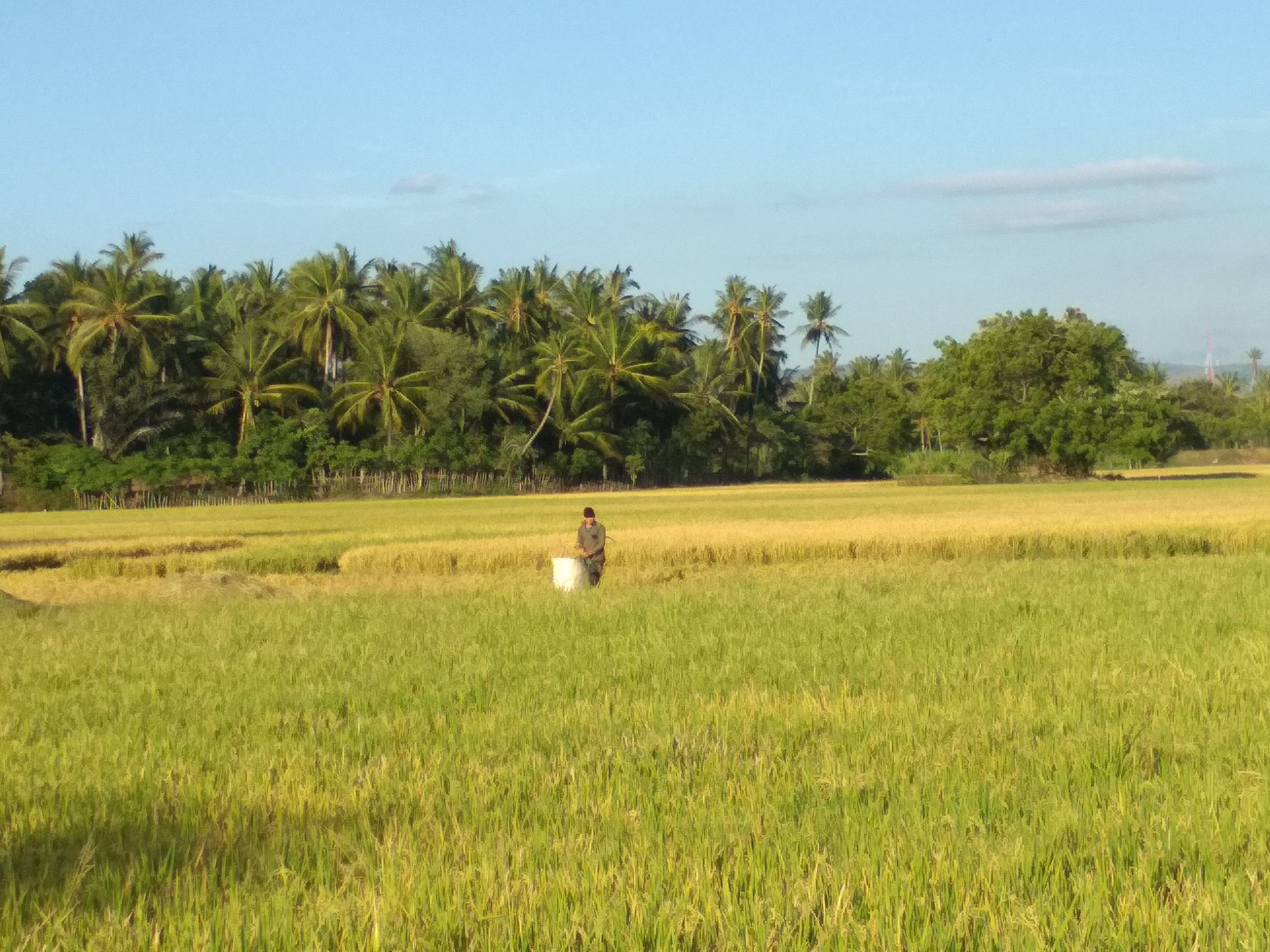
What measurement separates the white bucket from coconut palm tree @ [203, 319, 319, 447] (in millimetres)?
50854

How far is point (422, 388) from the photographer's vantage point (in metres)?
67.1

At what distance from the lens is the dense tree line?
62906 millimetres

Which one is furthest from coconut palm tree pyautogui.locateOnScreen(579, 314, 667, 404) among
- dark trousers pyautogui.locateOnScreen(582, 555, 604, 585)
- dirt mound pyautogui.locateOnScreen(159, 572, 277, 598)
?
dark trousers pyautogui.locateOnScreen(582, 555, 604, 585)

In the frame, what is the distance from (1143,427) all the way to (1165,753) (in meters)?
62.0

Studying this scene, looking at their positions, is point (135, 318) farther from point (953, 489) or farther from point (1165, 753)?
point (1165, 753)

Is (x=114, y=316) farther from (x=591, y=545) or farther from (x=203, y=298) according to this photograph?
(x=591, y=545)

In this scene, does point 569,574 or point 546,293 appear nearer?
point 569,574

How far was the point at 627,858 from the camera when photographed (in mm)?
4500

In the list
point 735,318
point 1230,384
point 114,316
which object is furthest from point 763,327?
point 1230,384

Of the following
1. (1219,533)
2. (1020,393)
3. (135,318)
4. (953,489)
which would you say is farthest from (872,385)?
(1219,533)

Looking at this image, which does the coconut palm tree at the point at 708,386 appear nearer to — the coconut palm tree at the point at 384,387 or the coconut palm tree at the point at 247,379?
the coconut palm tree at the point at 384,387

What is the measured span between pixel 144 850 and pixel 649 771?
218cm

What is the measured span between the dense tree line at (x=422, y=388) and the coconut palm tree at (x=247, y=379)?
130 mm

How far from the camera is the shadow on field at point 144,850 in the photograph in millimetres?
4352
